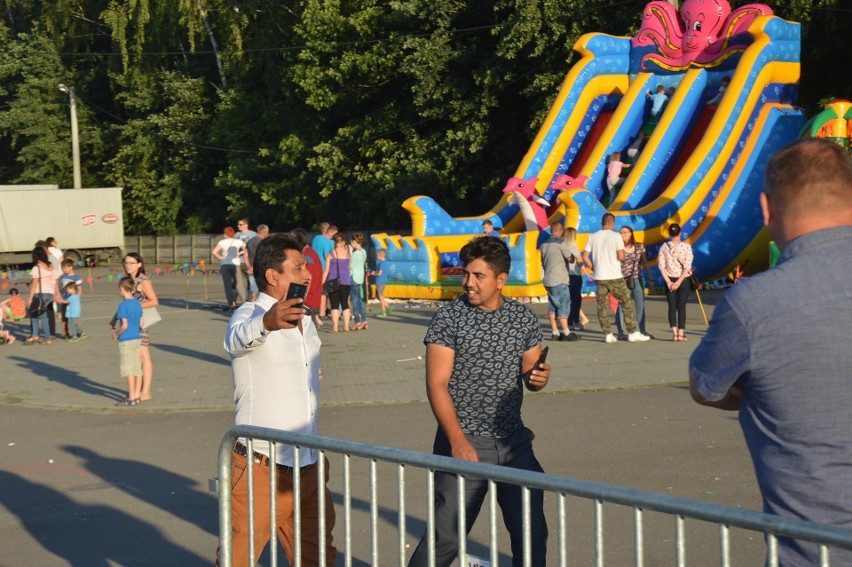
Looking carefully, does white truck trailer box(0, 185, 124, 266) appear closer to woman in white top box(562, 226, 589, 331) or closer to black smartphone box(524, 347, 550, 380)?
woman in white top box(562, 226, 589, 331)

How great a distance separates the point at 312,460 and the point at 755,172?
62.7 feet

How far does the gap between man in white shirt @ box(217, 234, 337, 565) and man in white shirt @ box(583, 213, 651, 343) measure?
10331 mm

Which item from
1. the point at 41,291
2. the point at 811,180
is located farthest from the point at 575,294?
the point at 811,180

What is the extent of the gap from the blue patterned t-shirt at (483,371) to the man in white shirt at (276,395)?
2.19ft

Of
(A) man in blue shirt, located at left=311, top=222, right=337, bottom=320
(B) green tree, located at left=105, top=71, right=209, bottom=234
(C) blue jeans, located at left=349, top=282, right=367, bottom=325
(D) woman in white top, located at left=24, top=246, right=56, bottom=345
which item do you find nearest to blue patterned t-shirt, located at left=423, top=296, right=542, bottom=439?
(C) blue jeans, located at left=349, top=282, right=367, bottom=325

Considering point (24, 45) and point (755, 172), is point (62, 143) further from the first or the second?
point (755, 172)

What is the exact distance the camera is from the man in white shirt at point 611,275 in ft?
50.7

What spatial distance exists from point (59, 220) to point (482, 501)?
4017 centimetres

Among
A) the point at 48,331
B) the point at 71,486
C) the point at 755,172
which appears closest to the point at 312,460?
the point at 71,486

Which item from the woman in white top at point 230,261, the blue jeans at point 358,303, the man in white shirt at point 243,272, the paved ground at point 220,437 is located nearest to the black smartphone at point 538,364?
the paved ground at point 220,437

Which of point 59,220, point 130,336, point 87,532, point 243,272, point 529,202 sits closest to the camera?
point 87,532

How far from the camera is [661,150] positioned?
2308 cm

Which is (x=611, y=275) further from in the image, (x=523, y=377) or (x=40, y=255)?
(x=523, y=377)

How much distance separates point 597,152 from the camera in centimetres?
2412
